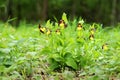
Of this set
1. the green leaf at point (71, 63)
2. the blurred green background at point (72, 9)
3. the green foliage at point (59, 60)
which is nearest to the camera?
the green foliage at point (59, 60)

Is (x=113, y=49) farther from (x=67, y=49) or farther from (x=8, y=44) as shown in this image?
(x=8, y=44)

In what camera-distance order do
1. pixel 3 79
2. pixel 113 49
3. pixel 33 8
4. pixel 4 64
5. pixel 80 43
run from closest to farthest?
pixel 3 79
pixel 4 64
pixel 80 43
pixel 113 49
pixel 33 8

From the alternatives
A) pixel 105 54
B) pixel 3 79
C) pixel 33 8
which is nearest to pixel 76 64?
pixel 105 54

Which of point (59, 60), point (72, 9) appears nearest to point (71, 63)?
point (59, 60)

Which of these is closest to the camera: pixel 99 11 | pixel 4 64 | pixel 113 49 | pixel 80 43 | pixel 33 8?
pixel 4 64

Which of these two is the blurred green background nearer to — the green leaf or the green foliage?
the green foliage

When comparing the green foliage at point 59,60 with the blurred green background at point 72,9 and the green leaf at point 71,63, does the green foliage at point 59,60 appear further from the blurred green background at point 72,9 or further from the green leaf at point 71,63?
the blurred green background at point 72,9

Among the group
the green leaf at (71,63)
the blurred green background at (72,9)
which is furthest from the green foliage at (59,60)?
the blurred green background at (72,9)

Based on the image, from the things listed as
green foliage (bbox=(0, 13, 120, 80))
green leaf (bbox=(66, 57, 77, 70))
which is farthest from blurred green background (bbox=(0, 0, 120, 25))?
green leaf (bbox=(66, 57, 77, 70))

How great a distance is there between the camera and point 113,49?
4.11m

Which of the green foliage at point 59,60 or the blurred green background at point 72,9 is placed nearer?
the green foliage at point 59,60

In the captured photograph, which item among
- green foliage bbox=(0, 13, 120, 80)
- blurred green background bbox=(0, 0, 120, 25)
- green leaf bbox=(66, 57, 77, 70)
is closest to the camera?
green foliage bbox=(0, 13, 120, 80)

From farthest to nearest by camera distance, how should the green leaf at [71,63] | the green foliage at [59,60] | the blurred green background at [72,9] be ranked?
the blurred green background at [72,9], the green leaf at [71,63], the green foliage at [59,60]

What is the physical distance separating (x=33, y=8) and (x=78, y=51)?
80.3 feet
